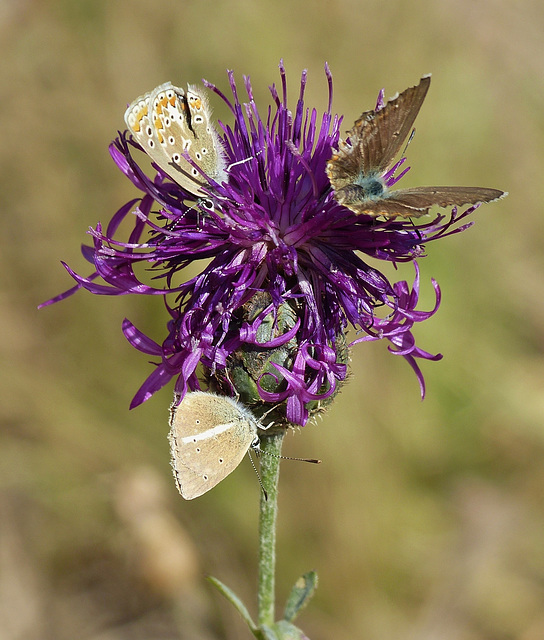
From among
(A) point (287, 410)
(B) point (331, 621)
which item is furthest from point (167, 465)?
(A) point (287, 410)

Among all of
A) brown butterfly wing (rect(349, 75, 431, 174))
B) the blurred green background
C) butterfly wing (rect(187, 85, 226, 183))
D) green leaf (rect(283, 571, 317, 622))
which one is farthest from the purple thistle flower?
the blurred green background

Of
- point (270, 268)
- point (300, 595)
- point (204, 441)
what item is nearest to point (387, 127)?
point (270, 268)

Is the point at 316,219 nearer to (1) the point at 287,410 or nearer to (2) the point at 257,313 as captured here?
(2) the point at 257,313

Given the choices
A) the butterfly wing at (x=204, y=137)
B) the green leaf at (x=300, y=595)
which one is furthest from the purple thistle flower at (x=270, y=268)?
the green leaf at (x=300, y=595)

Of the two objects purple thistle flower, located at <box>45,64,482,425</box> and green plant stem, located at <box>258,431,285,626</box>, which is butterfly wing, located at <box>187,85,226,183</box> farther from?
green plant stem, located at <box>258,431,285,626</box>

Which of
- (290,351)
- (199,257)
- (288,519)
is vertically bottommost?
(288,519)

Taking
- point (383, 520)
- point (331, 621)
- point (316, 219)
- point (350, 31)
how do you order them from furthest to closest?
point (350, 31) → point (383, 520) → point (331, 621) → point (316, 219)

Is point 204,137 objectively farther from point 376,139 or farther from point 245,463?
point 245,463
